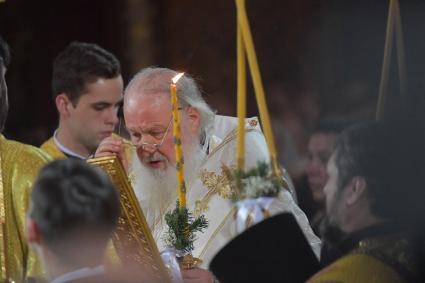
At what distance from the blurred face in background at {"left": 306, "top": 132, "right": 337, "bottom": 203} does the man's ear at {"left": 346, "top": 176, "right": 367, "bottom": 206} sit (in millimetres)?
1736

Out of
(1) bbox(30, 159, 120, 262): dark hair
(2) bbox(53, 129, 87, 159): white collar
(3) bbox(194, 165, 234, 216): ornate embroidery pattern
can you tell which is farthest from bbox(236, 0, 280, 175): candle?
(2) bbox(53, 129, 87, 159): white collar

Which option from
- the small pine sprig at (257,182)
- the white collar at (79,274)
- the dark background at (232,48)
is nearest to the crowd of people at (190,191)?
the white collar at (79,274)

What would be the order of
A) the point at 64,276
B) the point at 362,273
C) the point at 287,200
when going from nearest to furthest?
1. the point at 64,276
2. the point at 362,273
3. the point at 287,200

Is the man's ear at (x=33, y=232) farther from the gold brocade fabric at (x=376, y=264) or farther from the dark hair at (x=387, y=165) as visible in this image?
the dark hair at (x=387, y=165)

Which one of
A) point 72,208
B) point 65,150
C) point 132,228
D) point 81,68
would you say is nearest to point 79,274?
point 72,208

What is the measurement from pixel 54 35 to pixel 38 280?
4357 mm

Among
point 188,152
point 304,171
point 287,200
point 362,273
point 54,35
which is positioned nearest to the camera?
point 362,273

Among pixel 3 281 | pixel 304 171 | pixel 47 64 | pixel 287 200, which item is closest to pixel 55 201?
pixel 3 281

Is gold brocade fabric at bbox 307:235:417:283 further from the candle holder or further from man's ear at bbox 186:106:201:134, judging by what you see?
man's ear at bbox 186:106:201:134

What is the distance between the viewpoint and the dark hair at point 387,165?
3.38m

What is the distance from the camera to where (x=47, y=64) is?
7.89 m

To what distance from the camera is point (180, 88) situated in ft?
16.4

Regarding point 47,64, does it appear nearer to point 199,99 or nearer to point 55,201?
point 199,99

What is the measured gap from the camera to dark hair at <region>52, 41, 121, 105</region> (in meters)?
5.91
